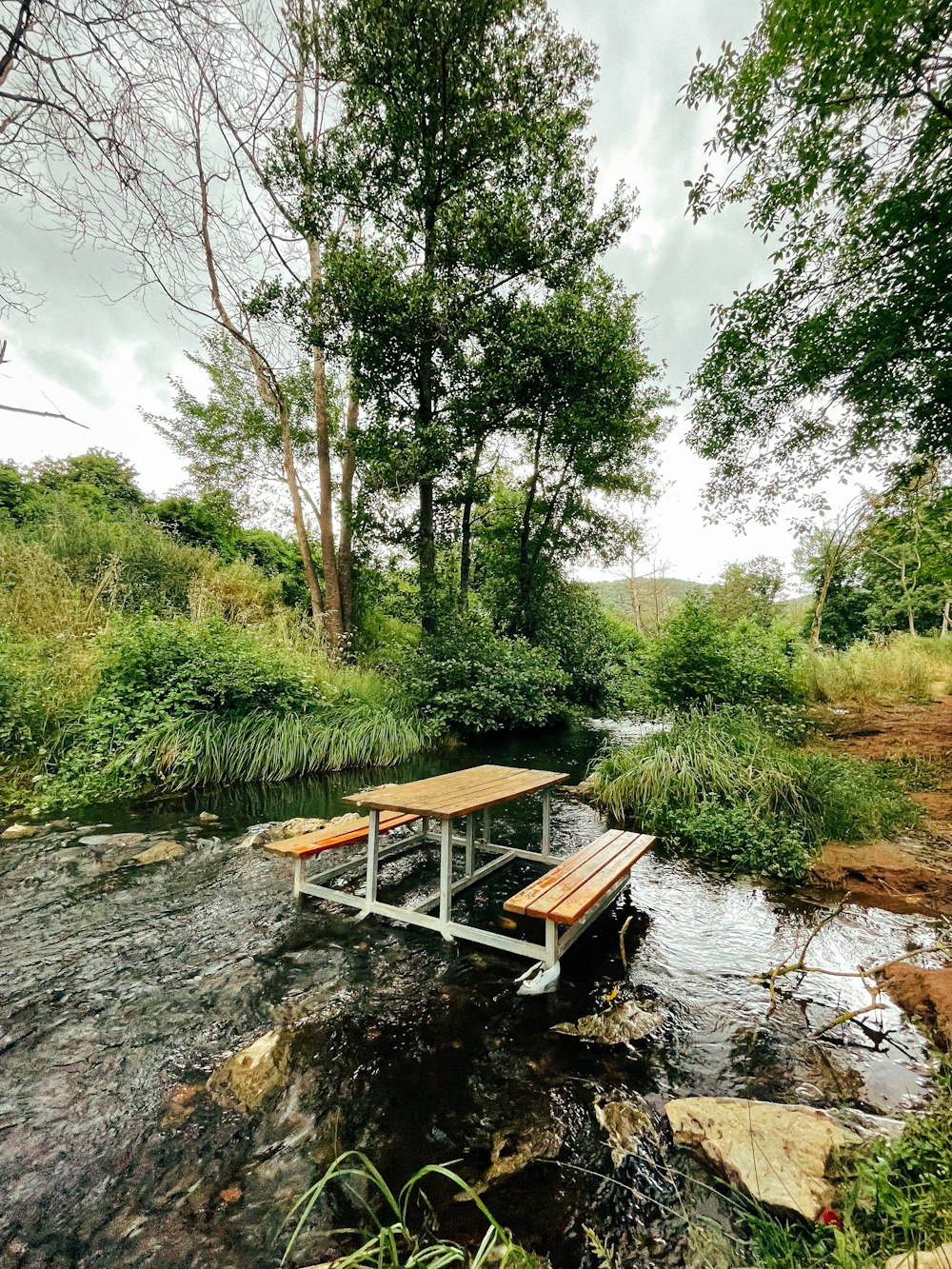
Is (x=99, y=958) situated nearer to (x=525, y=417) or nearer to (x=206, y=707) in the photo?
(x=206, y=707)

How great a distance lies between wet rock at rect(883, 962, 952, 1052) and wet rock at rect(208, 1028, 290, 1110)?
9.95 ft

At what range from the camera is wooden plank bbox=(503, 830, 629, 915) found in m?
2.57

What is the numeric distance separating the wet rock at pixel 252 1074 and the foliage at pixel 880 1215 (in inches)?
73.1

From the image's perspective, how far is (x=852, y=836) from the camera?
15.4ft

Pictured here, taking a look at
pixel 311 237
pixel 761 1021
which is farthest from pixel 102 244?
pixel 311 237

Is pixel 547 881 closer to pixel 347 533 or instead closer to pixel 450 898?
pixel 450 898

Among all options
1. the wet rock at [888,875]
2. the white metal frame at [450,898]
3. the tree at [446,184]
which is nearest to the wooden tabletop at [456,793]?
the white metal frame at [450,898]

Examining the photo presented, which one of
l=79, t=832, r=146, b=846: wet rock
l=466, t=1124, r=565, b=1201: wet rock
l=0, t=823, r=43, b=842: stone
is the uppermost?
l=0, t=823, r=43, b=842: stone

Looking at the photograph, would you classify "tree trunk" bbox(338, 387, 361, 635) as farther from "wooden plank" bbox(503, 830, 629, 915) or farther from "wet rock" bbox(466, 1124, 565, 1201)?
"wet rock" bbox(466, 1124, 565, 1201)

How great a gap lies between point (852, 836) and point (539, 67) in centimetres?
1350

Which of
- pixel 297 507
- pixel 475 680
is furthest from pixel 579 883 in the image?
pixel 297 507

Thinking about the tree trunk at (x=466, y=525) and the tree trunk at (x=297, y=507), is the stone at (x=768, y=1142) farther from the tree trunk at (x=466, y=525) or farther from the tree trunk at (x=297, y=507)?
the tree trunk at (x=297, y=507)

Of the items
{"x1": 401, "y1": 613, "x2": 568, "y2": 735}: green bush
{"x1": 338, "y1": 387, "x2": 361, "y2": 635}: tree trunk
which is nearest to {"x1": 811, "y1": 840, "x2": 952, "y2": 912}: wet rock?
{"x1": 401, "y1": 613, "x2": 568, "y2": 735}: green bush

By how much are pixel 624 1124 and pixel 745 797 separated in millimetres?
3830
